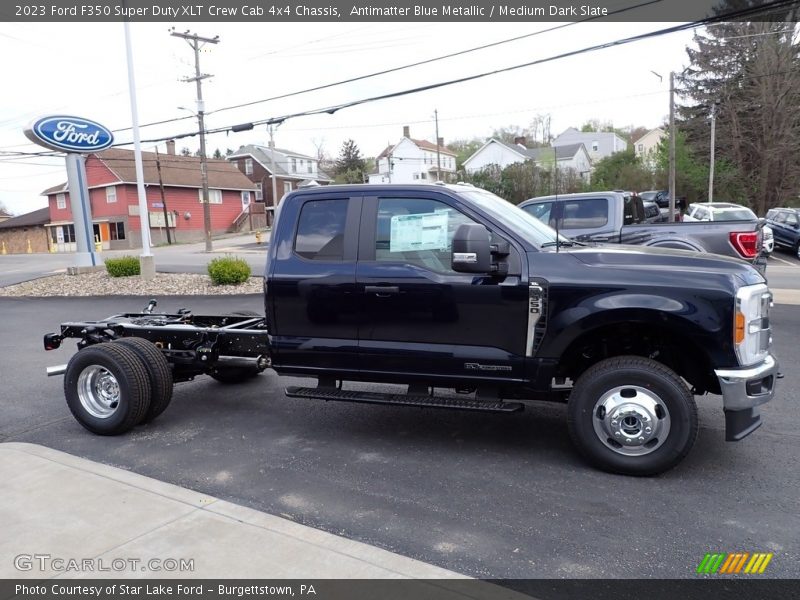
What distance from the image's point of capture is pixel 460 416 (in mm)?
5898

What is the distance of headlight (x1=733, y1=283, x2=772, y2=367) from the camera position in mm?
4105

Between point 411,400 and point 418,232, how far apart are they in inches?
52.3

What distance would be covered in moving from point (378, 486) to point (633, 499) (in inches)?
66.6

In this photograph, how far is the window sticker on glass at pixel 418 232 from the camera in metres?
4.87

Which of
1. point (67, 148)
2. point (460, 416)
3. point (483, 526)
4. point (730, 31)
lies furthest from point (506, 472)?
point (730, 31)

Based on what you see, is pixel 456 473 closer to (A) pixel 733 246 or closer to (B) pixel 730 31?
(A) pixel 733 246

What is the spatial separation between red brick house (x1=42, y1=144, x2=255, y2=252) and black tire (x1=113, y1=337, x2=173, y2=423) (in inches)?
1909

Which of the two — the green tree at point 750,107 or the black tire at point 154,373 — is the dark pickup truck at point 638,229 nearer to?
the black tire at point 154,373

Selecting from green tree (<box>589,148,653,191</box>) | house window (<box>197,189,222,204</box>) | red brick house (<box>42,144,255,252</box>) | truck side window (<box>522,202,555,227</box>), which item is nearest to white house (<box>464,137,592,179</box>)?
green tree (<box>589,148,653,191</box>)

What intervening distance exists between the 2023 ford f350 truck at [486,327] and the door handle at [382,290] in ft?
0.04

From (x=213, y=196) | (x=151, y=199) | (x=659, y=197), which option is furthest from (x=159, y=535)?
(x=213, y=196)

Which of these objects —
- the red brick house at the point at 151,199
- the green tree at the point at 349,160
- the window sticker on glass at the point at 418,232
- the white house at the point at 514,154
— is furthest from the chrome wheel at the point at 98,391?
the green tree at the point at 349,160

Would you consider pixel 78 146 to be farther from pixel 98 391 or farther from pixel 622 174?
pixel 622 174

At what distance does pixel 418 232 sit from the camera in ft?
16.2
